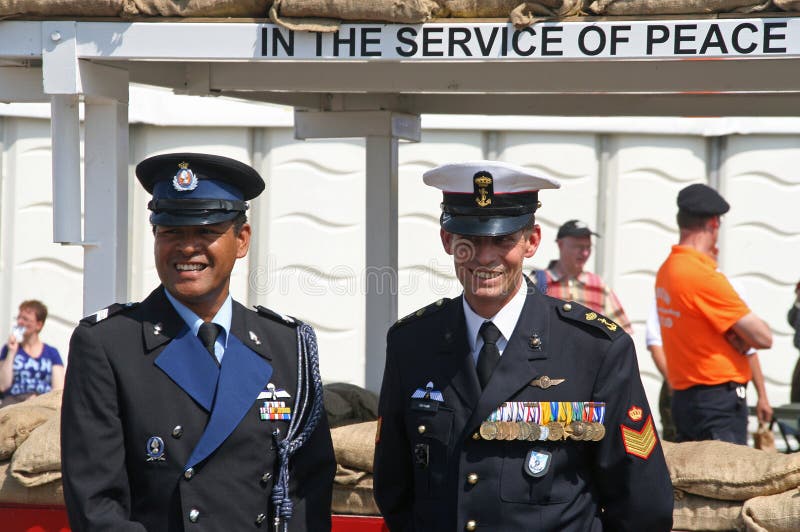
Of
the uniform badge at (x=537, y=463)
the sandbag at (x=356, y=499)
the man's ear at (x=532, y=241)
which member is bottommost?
the sandbag at (x=356, y=499)

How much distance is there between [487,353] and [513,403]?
141 millimetres

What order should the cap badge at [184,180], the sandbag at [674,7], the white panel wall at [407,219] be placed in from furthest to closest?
the white panel wall at [407,219] → the sandbag at [674,7] → the cap badge at [184,180]

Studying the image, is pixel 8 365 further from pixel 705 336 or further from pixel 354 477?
pixel 705 336

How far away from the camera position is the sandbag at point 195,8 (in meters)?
3.79

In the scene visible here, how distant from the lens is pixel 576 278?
7.28 m

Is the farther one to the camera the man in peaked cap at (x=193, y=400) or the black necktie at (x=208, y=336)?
the black necktie at (x=208, y=336)

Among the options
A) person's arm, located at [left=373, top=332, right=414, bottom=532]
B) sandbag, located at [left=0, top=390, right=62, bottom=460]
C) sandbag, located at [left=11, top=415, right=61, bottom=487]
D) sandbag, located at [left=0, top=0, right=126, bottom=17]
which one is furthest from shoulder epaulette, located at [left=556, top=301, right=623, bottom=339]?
sandbag, located at [left=0, top=390, right=62, bottom=460]

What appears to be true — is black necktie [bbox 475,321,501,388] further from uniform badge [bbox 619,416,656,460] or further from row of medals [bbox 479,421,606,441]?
uniform badge [bbox 619,416,656,460]

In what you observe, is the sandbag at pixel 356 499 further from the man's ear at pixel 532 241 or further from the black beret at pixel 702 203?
the black beret at pixel 702 203

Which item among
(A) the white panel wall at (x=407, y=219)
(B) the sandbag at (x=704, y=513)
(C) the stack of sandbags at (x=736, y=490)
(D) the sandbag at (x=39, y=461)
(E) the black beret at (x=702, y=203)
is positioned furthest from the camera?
(A) the white panel wall at (x=407, y=219)

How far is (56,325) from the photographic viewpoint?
371 inches

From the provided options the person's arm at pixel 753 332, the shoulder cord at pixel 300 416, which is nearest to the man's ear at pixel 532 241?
the shoulder cord at pixel 300 416

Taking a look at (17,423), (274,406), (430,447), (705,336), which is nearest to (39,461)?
(17,423)

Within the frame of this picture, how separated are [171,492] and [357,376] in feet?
21.7
